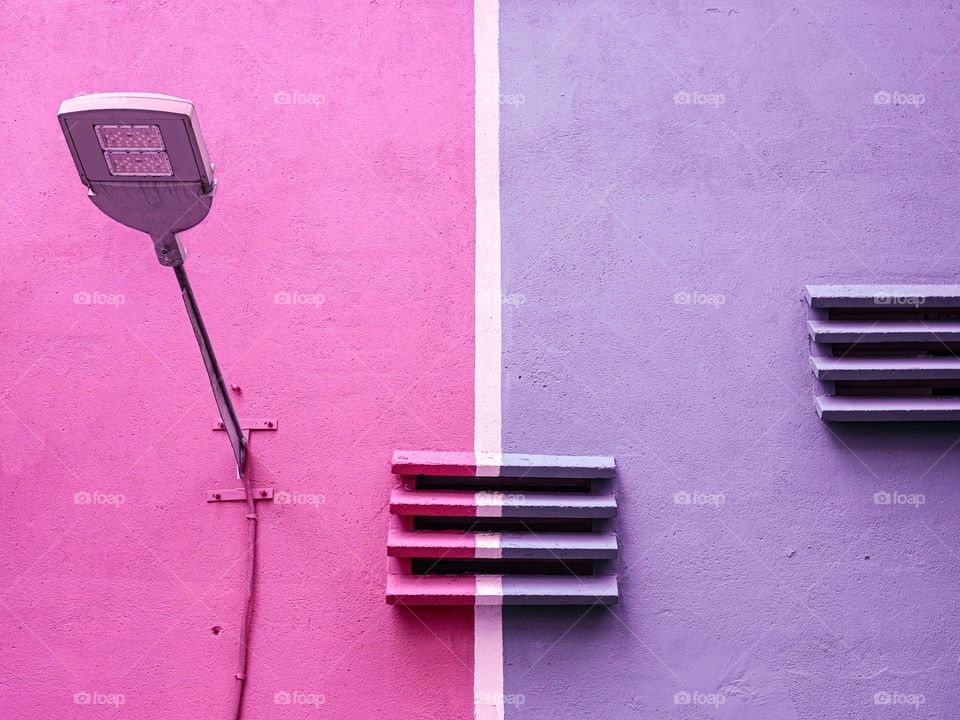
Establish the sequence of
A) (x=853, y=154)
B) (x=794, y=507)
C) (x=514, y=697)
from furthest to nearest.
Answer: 1. (x=853, y=154)
2. (x=794, y=507)
3. (x=514, y=697)

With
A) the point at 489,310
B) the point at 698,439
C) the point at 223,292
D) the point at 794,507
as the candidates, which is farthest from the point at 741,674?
the point at 223,292

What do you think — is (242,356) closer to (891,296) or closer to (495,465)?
(495,465)

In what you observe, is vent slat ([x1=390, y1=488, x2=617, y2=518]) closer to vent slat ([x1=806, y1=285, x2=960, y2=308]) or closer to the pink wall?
the pink wall

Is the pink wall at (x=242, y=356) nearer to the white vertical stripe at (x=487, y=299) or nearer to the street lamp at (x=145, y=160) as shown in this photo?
the white vertical stripe at (x=487, y=299)

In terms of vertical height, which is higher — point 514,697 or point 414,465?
point 414,465

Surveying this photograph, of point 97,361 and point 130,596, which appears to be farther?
point 97,361

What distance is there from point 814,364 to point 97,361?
3.49 meters

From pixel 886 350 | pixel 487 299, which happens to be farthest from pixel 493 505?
pixel 886 350

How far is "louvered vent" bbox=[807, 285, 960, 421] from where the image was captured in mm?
3826

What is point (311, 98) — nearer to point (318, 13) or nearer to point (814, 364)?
point (318, 13)

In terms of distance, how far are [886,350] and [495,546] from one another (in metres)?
2.16

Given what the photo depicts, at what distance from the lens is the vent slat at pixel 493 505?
362cm

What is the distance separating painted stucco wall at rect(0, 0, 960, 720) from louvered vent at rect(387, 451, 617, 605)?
13cm

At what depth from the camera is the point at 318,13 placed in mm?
4395
